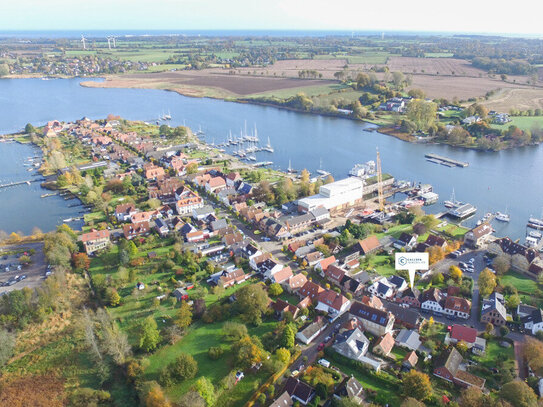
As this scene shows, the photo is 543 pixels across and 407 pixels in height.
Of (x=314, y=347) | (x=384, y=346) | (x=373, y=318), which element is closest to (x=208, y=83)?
(x=373, y=318)

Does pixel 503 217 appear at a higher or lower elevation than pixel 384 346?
higher

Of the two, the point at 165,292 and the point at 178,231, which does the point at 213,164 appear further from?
the point at 165,292

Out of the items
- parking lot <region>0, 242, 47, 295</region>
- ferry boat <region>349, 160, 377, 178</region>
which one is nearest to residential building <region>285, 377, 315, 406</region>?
parking lot <region>0, 242, 47, 295</region>

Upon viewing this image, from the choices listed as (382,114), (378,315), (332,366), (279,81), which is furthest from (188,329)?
(279,81)

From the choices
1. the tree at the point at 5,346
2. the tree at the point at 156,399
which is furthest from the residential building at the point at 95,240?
the tree at the point at 156,399

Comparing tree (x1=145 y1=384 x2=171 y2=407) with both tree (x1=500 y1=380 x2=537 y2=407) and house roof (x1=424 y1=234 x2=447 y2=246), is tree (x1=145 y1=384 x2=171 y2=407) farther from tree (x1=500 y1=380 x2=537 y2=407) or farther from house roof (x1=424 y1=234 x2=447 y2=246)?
house roof (x1=424 y1=234 x2=447 y2=246)

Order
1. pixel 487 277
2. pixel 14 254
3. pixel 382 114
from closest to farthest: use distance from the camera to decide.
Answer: pixel 487 277, pixel 14 254, pixel 382 114

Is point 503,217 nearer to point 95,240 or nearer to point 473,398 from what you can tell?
point 473,398

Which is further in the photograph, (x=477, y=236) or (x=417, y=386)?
(x=477, y=236)
